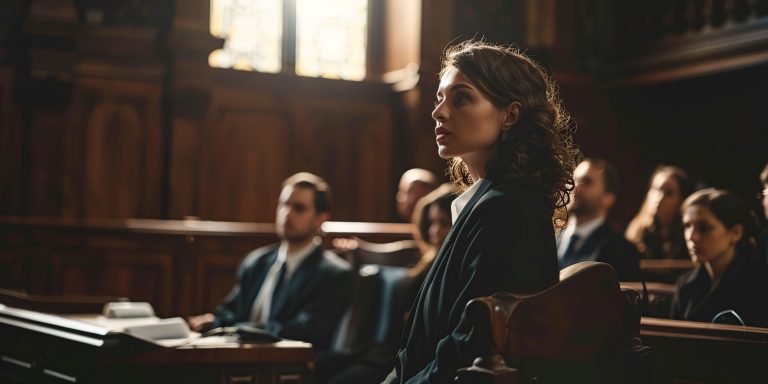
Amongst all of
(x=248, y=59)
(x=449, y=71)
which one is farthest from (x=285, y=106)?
(x=449, y=71)

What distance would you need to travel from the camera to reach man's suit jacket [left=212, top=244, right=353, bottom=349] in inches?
178

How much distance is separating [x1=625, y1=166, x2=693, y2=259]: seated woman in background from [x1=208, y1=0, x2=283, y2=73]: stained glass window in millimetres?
3773

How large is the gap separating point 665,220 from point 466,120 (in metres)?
4.22

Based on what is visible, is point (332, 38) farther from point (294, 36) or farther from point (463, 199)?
point (463, 199)

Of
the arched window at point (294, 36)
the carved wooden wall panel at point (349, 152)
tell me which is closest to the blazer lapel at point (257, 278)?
the carved wooden wall panel at point (349, 152)

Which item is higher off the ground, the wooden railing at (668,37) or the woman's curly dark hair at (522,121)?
the wooden railing at (668,37)

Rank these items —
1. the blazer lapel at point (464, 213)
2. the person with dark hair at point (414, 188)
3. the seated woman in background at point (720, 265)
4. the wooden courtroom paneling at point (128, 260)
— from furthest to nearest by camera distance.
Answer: the person with dark hair at point (414, 188) → the wooden courtroom paneling at point (128, 260) → the seated woman in background at point (720, 265) → the blazer lapel at point (464, 213)

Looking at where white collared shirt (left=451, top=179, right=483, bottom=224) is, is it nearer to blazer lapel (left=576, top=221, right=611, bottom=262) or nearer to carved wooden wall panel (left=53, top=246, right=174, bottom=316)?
blazer lapel (left=576, top=221, right=611, bottom=262)

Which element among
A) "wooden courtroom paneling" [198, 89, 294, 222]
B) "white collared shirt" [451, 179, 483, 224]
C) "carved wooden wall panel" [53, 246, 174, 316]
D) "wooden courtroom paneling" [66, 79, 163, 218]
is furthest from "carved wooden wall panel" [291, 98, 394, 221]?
"white collared shirt" [451, 179, 483, 224]

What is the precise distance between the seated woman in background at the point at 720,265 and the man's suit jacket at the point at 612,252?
65 cm

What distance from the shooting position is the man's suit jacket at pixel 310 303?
4.53 metres

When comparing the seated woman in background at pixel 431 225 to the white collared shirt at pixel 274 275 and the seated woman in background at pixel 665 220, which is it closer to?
the white collared shirt at pixel 274 275

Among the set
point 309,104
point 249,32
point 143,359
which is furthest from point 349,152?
point 143,359

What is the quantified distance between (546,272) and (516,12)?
6990 millimetres
